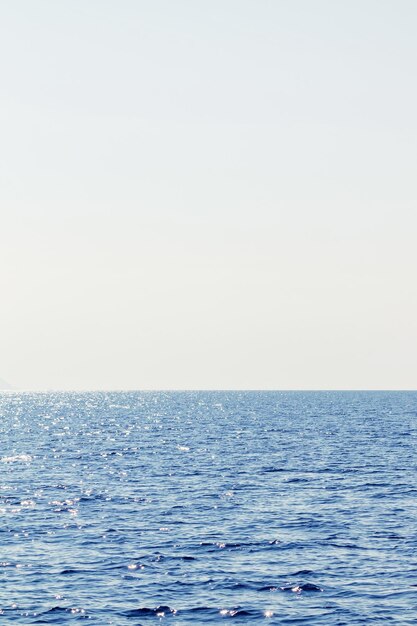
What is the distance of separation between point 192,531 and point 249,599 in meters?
14.5

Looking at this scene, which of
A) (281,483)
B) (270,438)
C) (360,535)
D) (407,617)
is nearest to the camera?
(407,617)

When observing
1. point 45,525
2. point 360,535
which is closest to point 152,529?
point 45,525

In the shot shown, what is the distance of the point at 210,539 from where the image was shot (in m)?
50.1

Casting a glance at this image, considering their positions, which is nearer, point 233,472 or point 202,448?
point 233,472

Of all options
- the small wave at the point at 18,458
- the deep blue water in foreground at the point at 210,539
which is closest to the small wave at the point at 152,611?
the deep blue water in foreground at the point at 210,539

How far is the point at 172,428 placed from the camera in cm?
15750

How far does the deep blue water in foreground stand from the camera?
37125 mm

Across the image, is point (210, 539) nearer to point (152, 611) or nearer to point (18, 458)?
point (152, 611)

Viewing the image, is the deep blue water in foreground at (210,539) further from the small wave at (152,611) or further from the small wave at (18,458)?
the small wave at (18,458)

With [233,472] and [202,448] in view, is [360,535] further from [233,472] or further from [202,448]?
[202,448]

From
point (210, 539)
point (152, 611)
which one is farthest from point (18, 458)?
point (152, 611)

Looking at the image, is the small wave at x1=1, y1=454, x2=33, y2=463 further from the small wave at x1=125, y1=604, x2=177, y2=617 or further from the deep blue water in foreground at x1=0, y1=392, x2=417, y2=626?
the small wave at x1=125, y1=604, x2=177, y2=617

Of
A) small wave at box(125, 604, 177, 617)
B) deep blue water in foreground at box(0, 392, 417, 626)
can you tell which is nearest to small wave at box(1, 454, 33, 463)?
deep blue water in foreground at box(0, 392, 417, 626)

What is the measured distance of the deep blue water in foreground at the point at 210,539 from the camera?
3712cm
